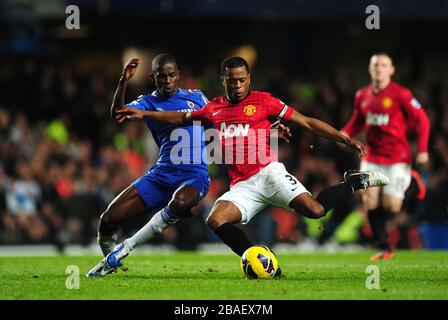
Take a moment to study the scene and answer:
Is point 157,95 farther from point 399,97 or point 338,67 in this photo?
point 338,67

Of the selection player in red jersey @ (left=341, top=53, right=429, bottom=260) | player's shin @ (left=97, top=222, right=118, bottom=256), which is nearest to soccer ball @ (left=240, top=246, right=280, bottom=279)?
player's shin @ (left=97, top=222, right=118, bottom=256)

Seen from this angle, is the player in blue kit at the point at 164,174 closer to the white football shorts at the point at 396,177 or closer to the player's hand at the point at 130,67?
the player's hand at the point at 130,67

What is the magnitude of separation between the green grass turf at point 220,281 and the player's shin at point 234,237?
0.33 meters

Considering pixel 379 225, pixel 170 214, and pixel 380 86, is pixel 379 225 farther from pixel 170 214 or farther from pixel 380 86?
pixel 170 214

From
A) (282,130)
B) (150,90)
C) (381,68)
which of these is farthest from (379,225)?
(150,90)

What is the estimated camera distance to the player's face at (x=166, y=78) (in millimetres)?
10859

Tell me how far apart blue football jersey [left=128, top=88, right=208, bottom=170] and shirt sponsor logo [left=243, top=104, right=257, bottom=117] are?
84 centimetres

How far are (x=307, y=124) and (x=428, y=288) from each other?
213 centimetres

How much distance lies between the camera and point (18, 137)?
67.6ft

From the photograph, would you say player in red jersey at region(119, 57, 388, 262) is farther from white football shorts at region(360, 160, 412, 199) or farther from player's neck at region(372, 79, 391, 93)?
player's neck at region(372, 79, 391, 93)

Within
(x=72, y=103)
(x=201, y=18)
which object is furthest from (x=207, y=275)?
(x=201, y=18)

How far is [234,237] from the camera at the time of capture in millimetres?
10367

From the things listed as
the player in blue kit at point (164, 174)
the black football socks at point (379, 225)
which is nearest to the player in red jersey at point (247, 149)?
the player in blue kit at point (164, 174)
